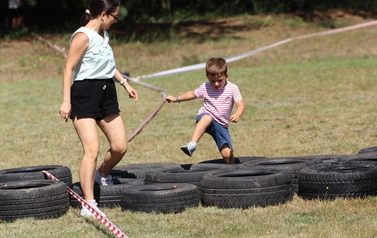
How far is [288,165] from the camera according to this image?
729cm

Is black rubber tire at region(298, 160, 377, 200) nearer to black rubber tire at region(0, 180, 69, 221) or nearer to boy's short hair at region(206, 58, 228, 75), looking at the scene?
boy's short hair at region(206, 58, 228, 75)

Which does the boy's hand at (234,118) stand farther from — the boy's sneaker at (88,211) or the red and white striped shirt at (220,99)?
the boy's sneaker at (88,211)

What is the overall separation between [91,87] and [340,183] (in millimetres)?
2451

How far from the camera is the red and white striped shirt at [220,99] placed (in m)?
8.16

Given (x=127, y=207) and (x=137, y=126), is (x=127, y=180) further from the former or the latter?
(x=137, y=126)

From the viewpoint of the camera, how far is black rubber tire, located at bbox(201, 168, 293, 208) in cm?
634

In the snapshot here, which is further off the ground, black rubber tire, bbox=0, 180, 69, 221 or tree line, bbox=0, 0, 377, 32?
tree line, bbox=0, 0, 377, 32

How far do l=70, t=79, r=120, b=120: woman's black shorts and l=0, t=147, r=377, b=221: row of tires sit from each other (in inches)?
29.2

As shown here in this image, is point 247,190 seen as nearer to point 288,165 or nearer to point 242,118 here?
point 288,165

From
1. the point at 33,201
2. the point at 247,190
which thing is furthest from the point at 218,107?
the point at 33,201

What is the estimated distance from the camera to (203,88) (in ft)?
27.1

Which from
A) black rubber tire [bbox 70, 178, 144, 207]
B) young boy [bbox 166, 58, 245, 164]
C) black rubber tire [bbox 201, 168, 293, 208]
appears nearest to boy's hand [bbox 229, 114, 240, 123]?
young boy [bbox 166, 58, 245, 164]

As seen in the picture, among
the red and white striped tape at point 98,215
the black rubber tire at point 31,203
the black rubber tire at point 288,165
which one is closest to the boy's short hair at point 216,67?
the black rubber tire at point 288,165

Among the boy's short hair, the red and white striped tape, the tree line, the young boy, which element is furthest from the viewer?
the tree line
